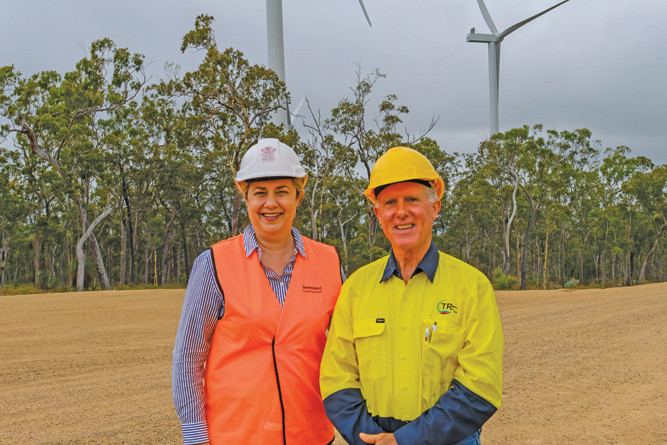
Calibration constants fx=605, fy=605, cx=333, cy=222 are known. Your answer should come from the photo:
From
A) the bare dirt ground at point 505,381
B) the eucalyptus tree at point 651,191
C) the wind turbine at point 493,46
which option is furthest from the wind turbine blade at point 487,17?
the bare dirt ground at point 505,381

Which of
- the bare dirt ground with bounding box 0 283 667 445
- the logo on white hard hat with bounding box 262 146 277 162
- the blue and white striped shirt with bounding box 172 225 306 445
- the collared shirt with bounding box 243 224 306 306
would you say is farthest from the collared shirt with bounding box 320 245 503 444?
the bare dirt ground with bounding box 0 283 667 445

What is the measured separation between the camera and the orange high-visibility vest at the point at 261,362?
7.88ft

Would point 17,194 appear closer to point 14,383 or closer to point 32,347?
point 32,347

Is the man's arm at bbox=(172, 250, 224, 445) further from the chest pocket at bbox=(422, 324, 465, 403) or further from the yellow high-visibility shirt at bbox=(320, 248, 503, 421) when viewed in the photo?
the chest pocket at bbox=(422, 324, 465, 403)

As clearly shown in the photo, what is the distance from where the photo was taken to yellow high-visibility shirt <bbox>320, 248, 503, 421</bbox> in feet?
7.05

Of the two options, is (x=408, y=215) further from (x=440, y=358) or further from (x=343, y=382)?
(x=343, y=382)

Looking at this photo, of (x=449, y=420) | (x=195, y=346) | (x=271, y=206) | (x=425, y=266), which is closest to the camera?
(x=449, y=420)

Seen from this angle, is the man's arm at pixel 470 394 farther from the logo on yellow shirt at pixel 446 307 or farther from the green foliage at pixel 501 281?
the green foliage at pixel 501 281

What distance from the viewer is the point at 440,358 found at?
7.22ft

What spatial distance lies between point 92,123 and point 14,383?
34242 mm

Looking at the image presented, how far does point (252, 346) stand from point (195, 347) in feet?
0.78

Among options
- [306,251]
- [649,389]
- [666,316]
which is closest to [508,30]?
[666,316]

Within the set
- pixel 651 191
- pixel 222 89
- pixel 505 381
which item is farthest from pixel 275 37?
pixel 505 381

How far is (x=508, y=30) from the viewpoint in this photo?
3881 cm
